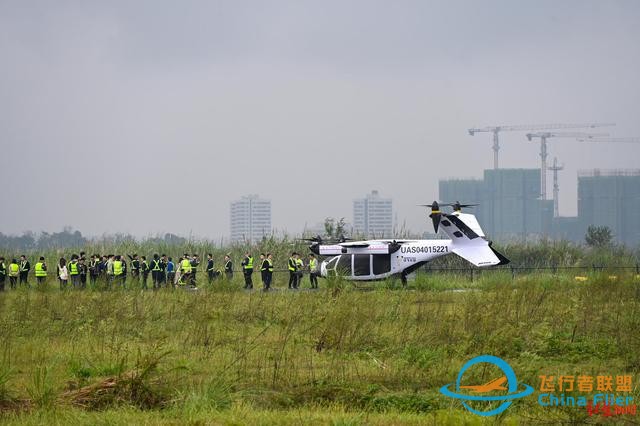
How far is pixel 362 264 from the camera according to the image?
114ft

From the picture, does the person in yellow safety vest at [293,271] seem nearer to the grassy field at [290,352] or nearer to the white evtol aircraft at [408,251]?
the white evtol aircraft at [408,251]

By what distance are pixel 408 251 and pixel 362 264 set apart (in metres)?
1.99

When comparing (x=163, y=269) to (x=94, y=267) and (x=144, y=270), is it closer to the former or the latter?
(x=144, y=270)

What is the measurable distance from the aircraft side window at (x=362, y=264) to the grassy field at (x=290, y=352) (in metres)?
9.09

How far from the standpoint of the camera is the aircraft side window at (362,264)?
114 feet

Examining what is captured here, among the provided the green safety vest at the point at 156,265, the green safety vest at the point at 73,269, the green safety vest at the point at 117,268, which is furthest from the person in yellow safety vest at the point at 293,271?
the green safety vest at the point at 73,269

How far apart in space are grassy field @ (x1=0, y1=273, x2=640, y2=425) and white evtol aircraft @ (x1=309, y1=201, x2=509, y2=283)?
8.03 metres

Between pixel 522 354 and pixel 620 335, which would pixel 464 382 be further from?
pixel 620 335

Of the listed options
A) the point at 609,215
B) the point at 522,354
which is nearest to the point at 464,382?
the point at 522,354

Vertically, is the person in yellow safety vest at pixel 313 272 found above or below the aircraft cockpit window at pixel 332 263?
below

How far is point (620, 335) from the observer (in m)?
16.7

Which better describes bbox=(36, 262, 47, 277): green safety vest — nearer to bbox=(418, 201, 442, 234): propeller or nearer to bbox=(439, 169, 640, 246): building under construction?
bbox=(418, 201, 442, 234): propeller

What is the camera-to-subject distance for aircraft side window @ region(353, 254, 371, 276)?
114 ft
